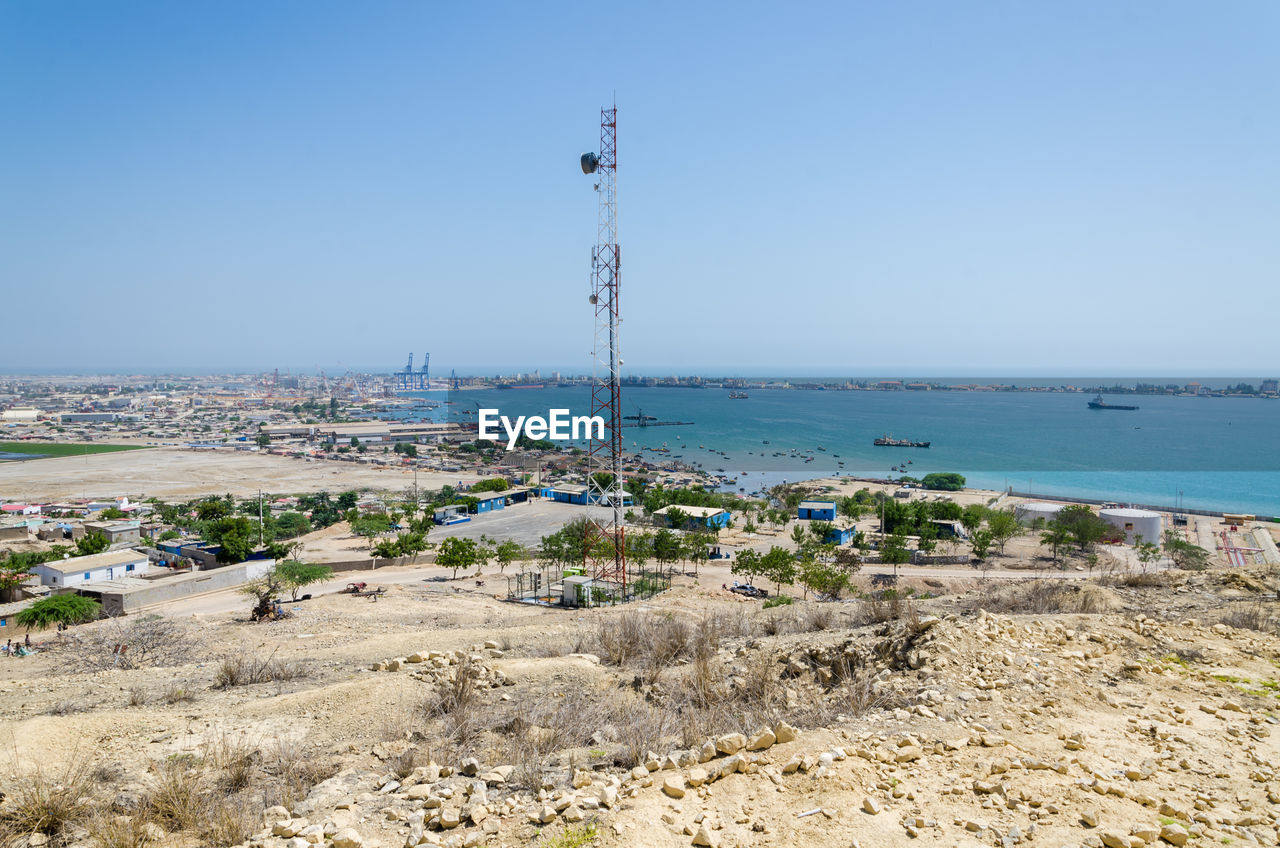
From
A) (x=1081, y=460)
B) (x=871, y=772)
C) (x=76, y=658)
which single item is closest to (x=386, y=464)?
(x=76, y=658)

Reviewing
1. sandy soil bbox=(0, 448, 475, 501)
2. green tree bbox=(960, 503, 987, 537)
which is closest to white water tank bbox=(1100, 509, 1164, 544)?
green tree bbox=(960, 503, 987, 537)

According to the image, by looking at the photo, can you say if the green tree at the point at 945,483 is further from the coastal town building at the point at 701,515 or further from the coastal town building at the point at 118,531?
the coastal town building at the point at 118,531

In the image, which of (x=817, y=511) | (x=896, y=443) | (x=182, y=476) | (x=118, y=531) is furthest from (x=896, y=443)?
(x=118, y=531)

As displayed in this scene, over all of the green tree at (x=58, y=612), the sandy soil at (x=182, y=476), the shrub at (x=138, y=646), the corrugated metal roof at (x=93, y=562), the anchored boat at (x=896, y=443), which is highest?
the shrub at (x=138, y=646)

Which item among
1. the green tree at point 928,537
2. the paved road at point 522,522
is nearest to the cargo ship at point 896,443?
the green tree at point 928,537

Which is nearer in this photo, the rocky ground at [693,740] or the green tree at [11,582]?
the rocky ground at [693,740]
